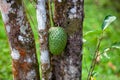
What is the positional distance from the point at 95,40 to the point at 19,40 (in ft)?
3.79

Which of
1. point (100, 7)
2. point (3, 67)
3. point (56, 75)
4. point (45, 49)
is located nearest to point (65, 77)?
point (56, 75)

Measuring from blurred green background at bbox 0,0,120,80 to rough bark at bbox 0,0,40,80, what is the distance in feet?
1.68

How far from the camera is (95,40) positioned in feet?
10.7

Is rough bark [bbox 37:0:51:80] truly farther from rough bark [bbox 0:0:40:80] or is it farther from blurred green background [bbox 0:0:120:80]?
blurred green background [bbox 0:0:120:80]

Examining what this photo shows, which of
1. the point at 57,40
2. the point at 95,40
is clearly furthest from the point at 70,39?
the point at 95,40

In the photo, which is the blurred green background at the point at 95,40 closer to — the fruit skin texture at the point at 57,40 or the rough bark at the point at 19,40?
the fruit skin texture at the point at 57,40

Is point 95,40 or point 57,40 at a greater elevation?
point 57,40

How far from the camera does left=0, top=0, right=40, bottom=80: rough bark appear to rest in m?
2.22

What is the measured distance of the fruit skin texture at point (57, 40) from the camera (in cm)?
222

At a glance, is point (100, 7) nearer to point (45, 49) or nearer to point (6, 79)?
point (6, 79)

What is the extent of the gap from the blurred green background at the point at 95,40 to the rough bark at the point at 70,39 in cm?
24

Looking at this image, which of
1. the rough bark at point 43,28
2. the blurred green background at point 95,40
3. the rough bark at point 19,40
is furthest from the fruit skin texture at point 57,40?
the blurred green background at point 95,40

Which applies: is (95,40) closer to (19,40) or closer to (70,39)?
(70,39)

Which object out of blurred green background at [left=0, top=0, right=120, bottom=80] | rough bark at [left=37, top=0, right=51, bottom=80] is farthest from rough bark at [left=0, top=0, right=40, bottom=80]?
blurred green background at [left=0, top=0, right=120, bottom=80]
